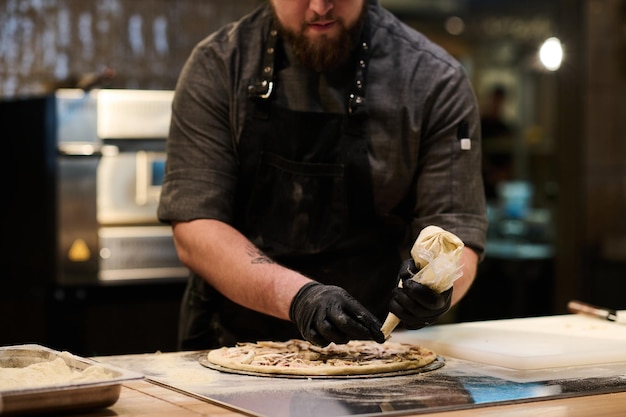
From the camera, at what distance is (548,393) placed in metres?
1.72

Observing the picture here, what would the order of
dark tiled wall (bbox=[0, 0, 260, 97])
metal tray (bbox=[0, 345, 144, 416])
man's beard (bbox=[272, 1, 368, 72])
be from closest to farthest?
metal tray (bbox=[0, 345, 144, 416])
man's beard (bbox=[272, 1, 368, 72])
dark tiled wall (bbox=[0, 0, 260, 97])

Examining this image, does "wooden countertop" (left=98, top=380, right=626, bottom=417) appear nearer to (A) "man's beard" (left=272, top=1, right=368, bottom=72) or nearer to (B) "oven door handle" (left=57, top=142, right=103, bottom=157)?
(A) "man's beard" (left=272, top=1, right=368, bottom=72)

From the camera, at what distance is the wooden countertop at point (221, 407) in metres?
1.54

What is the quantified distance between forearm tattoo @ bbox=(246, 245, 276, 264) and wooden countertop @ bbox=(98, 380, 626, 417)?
550 mm

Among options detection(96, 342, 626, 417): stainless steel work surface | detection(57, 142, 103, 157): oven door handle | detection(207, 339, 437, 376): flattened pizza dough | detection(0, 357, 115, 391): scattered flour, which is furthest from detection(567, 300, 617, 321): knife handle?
detection(57, 142, 103, 157): oven door handle

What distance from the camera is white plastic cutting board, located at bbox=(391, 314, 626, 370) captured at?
6.65 ft

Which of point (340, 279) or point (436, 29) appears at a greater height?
point (436, 29)

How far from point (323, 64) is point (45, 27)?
2568 millimetres

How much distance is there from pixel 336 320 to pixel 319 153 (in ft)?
2.22

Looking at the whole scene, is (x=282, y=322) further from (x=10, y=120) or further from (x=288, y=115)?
(x=10, y=120)

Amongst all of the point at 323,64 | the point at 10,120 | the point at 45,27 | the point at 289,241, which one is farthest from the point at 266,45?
the point at 45,27

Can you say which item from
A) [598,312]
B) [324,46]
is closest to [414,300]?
[324,46]

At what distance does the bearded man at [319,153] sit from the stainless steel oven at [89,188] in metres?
1.67

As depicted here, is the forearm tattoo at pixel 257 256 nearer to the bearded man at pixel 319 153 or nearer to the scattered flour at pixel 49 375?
the bearded man at pixel 319 153
